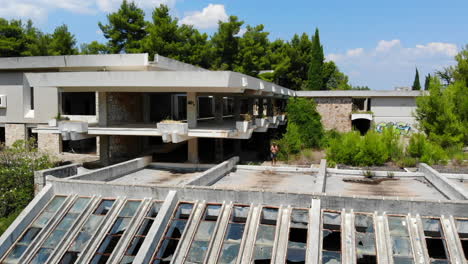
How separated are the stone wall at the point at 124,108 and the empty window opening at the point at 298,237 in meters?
13.4

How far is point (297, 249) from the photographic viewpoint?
1130cm

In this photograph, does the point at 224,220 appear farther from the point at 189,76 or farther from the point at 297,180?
the point at 189,76

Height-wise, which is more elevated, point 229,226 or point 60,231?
point 229,226

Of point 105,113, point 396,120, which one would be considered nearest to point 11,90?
point 105,113

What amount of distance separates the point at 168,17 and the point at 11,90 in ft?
59.3

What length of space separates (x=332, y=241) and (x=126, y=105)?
15776 mm

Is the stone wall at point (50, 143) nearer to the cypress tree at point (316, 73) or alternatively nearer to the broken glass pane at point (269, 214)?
the broken glass pane at point (269, 214)

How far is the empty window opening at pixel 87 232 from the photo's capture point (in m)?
12.3

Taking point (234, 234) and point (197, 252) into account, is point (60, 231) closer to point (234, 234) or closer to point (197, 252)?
point (197, 252)

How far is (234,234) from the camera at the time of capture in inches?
474

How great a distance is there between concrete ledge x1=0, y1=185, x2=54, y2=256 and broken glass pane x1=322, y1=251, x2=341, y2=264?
9.82m

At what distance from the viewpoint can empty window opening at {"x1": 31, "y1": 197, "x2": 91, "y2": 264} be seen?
1235 centimetres

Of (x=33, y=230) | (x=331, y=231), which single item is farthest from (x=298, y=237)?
(x=33, y=230)

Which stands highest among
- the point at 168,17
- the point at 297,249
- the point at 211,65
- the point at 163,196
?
the point at 168,17
